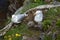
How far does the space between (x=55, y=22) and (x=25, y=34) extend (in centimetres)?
39

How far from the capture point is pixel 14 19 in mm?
3146

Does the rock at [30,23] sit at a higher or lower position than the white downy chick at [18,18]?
lower

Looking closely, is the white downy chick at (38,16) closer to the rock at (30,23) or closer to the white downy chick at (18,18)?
the rock at (30,23)

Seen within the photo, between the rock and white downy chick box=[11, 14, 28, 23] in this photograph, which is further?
white downy chick box=[11, 14, 28, 23]

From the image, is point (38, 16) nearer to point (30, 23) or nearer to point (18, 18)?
point (30, 23)

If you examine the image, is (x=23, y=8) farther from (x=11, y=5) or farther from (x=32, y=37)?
(x=32, y=37)

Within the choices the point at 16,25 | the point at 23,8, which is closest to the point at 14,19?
the point at 16,25

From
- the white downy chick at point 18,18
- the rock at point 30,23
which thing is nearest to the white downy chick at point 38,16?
the rock at point 30,23

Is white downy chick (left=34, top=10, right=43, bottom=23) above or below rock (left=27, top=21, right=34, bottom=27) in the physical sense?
above

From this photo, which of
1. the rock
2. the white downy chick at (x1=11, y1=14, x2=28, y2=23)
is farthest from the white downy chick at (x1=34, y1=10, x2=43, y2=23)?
the white downy chick at (x1=11, y1=14, x2=28, y2=23)

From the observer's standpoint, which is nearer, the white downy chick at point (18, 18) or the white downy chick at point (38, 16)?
the white downy chick at point (38, 16)

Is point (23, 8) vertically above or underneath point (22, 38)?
above

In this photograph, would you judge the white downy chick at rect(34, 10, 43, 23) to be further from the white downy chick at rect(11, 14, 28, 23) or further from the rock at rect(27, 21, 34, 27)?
the white downy chick at rect(11, 14, 28, 23)

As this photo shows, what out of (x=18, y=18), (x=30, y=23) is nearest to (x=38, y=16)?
(x=30, y=23)
